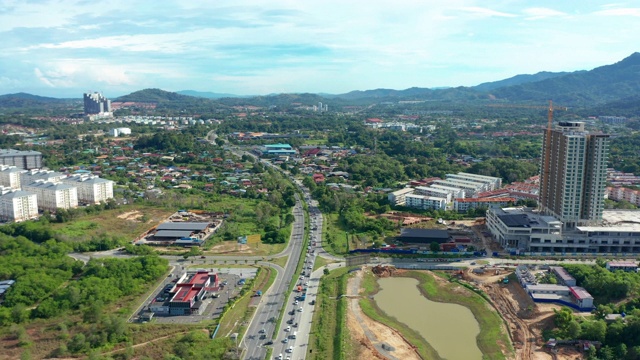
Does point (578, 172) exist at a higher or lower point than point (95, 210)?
higher

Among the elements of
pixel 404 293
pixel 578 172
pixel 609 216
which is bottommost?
pixel 404 293

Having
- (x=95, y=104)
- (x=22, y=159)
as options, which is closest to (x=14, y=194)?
(x=22, y=159)

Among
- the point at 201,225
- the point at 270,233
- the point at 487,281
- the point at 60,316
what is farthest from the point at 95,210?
the point at 487,281

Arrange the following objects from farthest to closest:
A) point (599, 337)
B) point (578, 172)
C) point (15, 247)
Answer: point (578, 172) < point (15, 247) < point (599, 337)

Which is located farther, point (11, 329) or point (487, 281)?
point (487, 281)

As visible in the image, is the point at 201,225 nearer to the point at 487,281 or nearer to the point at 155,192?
the point at 155,192

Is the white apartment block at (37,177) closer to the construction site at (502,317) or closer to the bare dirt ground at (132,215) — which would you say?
the bare dirt ground at (132,215)

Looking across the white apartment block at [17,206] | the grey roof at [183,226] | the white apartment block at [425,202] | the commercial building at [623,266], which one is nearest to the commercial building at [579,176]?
the commercial building at [623,266]
